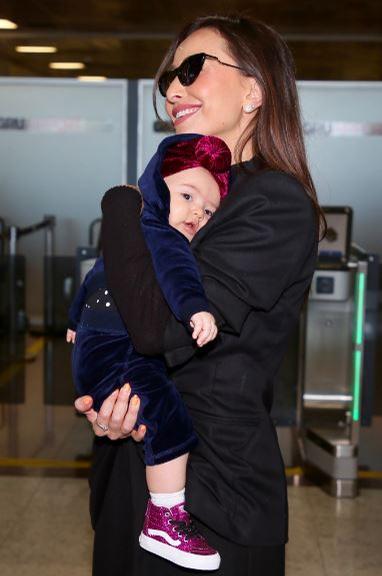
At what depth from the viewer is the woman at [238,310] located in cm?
152

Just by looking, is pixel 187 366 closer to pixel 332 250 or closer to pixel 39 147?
pixel 332 250

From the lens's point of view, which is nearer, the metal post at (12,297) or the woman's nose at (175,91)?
the woman's nose at (175,91)

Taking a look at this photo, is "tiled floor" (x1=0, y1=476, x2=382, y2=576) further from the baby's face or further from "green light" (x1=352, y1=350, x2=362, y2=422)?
the baby's face

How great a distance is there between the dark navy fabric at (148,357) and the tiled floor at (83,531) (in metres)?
2.11

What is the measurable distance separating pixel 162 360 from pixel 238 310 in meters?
0.17

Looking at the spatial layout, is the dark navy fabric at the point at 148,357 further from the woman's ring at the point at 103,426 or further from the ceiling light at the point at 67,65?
the ceiling light at the point at 67,65

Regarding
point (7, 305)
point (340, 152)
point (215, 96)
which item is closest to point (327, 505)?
point (215, 96)

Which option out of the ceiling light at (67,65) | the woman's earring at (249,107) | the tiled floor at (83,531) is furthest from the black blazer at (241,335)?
the ceiling light at (67,65)

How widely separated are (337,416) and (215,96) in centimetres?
443

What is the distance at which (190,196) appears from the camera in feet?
5.30

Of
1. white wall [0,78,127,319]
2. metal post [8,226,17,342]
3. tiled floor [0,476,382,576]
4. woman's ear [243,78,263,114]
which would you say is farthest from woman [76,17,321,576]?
metal post [8,226,17,342]

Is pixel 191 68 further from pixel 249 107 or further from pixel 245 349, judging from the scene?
pixel 245 349

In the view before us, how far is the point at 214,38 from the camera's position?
5.48 ft

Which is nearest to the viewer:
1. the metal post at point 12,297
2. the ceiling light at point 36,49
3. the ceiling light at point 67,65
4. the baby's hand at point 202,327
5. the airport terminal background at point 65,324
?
the baby's hand at point 202,327
